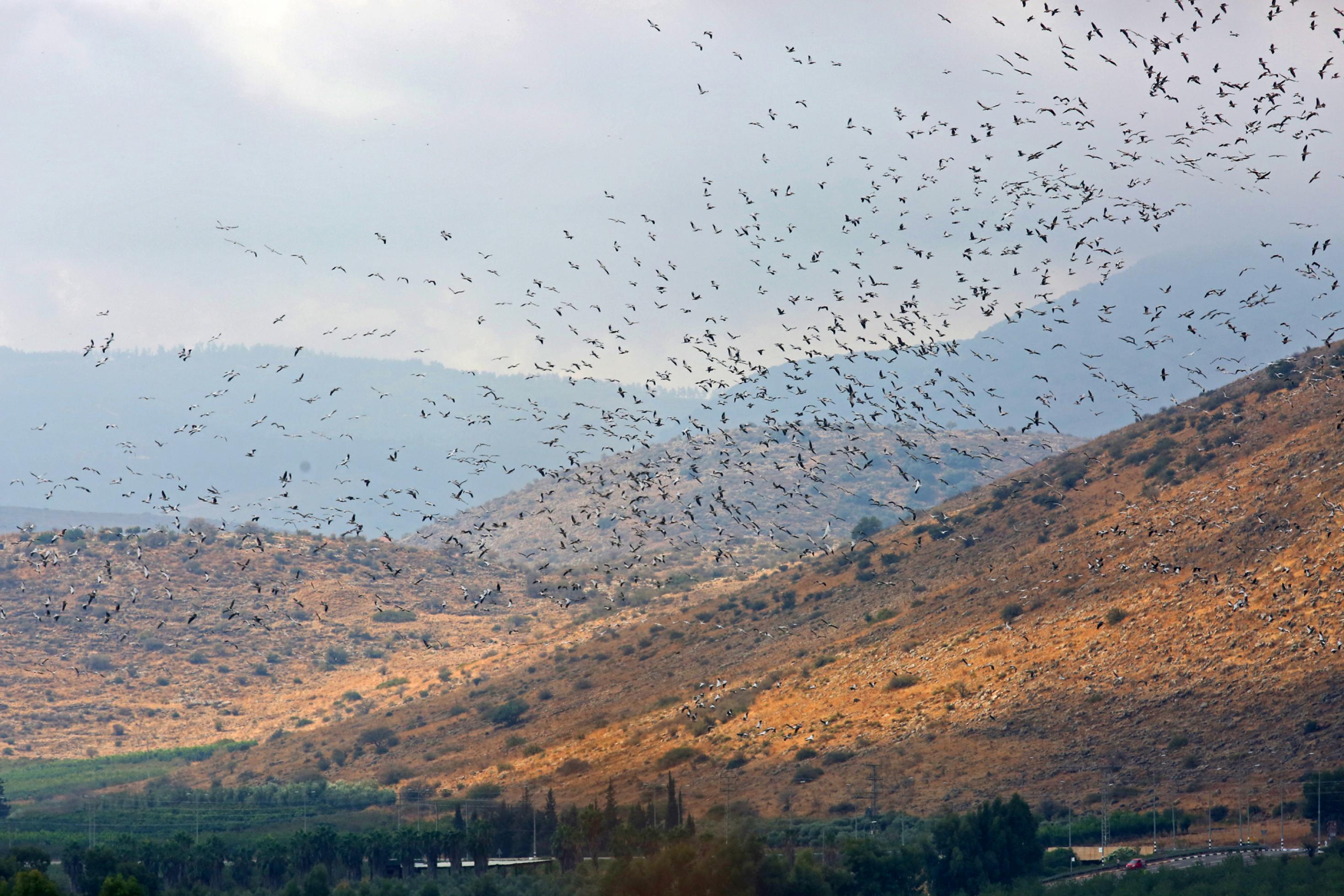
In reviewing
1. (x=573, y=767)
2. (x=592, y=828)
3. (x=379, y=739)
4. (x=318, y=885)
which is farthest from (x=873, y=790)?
(x=379, y=739)

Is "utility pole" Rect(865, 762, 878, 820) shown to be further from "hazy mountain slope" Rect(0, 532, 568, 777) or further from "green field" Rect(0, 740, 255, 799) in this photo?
"green field" Rect(0, 740, 255, 799)

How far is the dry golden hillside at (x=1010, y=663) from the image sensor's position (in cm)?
6675

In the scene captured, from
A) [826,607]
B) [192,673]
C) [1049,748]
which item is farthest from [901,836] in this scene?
[192,673]

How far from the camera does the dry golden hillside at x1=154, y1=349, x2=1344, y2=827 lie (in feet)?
219

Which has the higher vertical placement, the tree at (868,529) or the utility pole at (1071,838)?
the tree at (868,529)

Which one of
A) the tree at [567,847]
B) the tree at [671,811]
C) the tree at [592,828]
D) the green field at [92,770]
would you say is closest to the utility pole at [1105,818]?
the tree at [671,811]

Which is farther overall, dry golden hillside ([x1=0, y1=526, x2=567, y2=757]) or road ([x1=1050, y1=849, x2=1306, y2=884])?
dry golden hillside ([x1=0, y1=526, x2=567, y2=757])

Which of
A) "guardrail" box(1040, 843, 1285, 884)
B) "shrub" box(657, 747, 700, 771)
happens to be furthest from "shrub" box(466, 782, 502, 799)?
"guardrail" box(1040, 843, 1285, 884)

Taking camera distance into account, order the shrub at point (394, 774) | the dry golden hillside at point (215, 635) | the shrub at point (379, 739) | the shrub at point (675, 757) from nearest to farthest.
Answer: the shrub at point (675, 757) → the shrub at point (394, 774) → the shrub at point (379, 739) → the dry golden hillside at point (215, 635)

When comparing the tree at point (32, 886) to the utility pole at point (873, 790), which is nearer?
the tree at point (32, 886)

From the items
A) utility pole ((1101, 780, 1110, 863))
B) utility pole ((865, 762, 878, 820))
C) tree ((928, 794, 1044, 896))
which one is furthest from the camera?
utility pole ((865, 762, 878, 820))

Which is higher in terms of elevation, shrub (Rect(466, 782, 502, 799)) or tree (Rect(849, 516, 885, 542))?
tree (Rect(849, 516, 885, 542))

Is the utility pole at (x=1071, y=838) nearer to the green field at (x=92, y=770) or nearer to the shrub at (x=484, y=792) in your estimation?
the shrub at (x=484, y=792)

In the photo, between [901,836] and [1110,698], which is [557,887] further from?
[1110,698]
